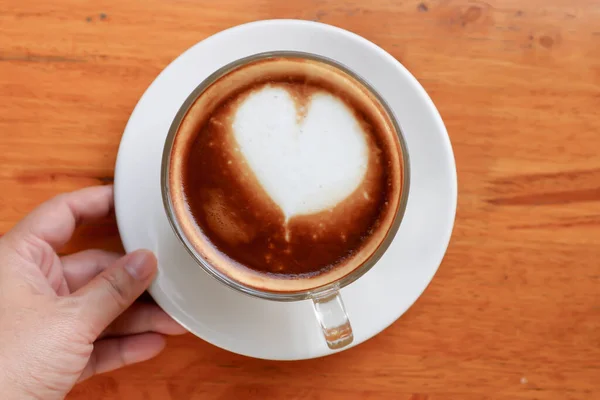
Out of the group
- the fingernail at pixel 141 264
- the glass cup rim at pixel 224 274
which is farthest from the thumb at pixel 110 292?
the glass cup rim at pixel 224 274

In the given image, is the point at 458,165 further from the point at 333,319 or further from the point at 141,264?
the point at 141,264

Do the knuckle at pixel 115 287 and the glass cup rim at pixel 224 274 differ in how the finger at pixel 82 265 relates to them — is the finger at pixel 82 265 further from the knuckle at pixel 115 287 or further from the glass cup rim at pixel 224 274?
the glass cup rim at pixel 224 274

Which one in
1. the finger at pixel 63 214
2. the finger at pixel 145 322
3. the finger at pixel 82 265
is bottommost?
the finger at pixel 145 322

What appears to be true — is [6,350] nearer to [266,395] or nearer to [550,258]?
[266,395]

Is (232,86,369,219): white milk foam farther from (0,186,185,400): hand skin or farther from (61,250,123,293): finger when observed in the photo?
(61,250,123,293): finger

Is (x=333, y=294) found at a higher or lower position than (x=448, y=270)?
higher

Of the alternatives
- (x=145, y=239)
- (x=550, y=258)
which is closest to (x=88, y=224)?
(x=145, y=239)

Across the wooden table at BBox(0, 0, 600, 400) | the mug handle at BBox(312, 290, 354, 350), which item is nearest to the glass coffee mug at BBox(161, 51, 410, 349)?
the mug handle at BBox(312, 290, 354, 350)
